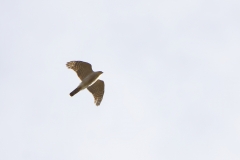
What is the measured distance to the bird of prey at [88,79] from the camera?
14312mm

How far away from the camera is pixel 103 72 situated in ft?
48.0

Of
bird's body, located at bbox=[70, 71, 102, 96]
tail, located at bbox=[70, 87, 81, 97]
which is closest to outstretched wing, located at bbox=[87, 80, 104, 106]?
bird's body, located at bbox=[70, 71, 102, 96]

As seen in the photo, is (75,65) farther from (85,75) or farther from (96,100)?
(96,100)

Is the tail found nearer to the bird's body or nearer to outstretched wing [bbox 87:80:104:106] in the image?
the bird's body

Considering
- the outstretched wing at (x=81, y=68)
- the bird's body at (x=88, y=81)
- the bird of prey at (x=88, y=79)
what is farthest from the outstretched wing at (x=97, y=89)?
the outstretched wing at (x=81, y=68)

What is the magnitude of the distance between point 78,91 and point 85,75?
3.21 feet

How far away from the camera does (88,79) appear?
1430cm

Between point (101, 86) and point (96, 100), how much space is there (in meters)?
0.78

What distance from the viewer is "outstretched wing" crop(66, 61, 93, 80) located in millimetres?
14619

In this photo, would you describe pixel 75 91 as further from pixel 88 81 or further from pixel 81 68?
pixel 81 68

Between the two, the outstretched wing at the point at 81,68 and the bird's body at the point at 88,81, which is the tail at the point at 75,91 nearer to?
the bird's body at the point at 88,81

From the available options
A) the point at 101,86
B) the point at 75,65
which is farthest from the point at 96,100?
the point at 75,65

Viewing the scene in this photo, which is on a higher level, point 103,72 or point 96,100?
point 103,72

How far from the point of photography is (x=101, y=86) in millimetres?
15125
